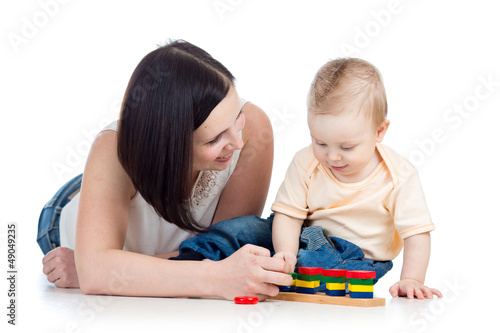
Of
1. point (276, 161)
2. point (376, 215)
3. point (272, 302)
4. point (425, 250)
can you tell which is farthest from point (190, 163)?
point (276, 161)

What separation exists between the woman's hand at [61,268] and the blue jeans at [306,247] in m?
0.37

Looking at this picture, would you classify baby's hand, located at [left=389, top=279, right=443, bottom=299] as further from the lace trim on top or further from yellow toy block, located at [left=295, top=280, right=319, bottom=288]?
the lace trim on top

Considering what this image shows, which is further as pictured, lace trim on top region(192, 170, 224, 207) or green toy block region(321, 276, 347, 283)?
lace trim on top region(192, 170, 224, 207)

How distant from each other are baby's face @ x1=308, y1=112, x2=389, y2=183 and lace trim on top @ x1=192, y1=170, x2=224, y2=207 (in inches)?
15.5

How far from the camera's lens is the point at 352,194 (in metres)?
1.84

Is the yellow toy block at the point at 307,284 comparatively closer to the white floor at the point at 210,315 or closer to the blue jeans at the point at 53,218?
the white floor at the point at 210,315

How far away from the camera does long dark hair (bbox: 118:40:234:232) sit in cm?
165

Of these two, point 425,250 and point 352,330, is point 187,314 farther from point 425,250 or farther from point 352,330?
point 425,250

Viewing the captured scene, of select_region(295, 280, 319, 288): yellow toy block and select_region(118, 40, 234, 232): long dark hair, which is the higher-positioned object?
select_region(118, 40, 234, 232): long dark hair

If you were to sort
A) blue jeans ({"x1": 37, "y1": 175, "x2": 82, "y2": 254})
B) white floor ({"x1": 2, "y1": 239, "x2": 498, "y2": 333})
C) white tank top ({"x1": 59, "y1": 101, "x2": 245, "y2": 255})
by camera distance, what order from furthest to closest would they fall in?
1. blue jeans ({"x1": 37, "y1": 175, "x2": 82, "y2": 254})
2. white tank top ({"x1": 59, "y1": 101, "x2": 245, "y2": 255})
3. white floor ({"x1": 2, "y1": 239, "x2": 498, "y2": 333})

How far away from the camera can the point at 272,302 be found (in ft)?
5.30

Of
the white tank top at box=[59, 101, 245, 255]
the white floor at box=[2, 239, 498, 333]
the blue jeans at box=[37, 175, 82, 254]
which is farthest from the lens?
the blue jeans at box=[37, 175, 82, 254]

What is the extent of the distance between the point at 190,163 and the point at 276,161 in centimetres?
139

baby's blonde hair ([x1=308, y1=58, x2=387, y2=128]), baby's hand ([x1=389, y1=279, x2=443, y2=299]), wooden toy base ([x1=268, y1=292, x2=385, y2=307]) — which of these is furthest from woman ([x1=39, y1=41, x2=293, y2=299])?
baby's hand ([x1=389, y1=279, x2=443, y2=299])
